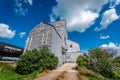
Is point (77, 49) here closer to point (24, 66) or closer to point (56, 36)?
point (56, 36)

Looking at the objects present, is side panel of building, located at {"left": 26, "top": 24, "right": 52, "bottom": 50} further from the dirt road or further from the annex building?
the dirt road

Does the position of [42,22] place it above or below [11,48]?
above

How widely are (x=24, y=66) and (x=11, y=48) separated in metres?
7.62

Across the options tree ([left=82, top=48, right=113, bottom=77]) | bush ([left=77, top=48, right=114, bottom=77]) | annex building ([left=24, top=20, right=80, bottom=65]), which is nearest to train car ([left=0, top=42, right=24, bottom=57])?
annex building ([left=24, top=20, right=80, bottom=65])

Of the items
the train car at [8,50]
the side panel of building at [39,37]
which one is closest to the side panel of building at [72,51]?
the side panel of building at [39,37]

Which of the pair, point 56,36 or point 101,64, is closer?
point 101,64

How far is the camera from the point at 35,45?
31.0 meters

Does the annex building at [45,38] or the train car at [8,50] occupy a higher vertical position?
the annex building at [45,38]

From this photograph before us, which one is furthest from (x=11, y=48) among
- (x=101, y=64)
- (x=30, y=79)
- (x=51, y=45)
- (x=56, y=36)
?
(x=101, y=64)

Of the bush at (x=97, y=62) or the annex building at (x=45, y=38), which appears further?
the annex building at (x=45, y=38)

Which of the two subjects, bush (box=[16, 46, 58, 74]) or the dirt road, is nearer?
the dirt road

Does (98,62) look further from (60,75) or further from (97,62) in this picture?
(60,75)

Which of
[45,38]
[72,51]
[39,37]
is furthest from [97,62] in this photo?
[72,51]

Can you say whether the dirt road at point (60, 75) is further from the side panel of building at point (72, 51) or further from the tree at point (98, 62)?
the side panel of building at point (72, 51)
